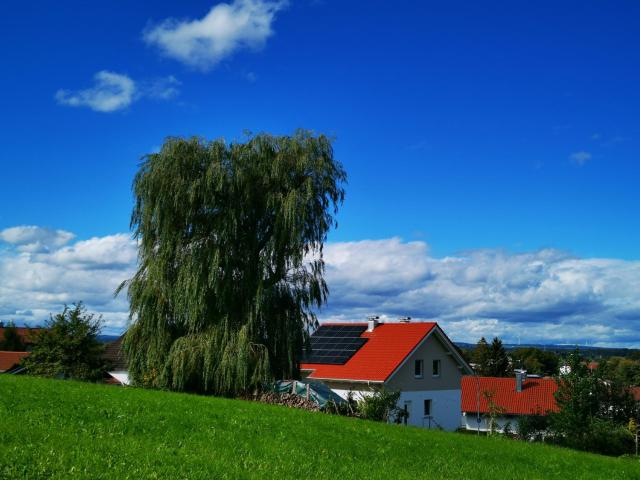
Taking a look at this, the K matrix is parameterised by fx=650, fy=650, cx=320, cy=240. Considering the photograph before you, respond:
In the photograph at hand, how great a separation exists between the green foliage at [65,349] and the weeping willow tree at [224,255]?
212 cm

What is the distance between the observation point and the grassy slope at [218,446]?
9.05 meters

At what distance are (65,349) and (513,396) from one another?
4225cm

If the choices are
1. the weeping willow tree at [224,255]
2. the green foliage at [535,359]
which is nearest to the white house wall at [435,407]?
the weeping willow tree at [224,255]

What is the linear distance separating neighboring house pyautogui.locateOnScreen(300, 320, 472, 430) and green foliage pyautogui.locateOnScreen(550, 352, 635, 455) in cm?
725

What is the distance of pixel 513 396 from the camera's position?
57.6 meters

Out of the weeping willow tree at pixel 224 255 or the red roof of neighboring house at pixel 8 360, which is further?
the red roof of neighboring house at pixel 8 360

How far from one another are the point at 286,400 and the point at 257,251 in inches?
238

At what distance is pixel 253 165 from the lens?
2614 centimetres

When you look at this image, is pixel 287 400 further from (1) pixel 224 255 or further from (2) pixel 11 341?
(2) pixel 11 341

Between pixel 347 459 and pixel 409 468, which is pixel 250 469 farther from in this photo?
pixel 409 468

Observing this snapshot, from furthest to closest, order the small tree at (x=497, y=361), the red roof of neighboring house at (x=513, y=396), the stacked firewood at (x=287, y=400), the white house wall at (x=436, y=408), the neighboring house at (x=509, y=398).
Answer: the small tree at (x=497, y=361), the red roof of neighboring house at (x=513, y=396), the neighboring house at (x=509, y=398), the white house wall at (x=436, y=408), the stacked firewood at (x=287, y=400)

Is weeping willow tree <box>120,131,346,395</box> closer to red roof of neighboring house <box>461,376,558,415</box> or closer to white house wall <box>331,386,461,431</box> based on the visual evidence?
white house wall <box>331,386,461,431</box>

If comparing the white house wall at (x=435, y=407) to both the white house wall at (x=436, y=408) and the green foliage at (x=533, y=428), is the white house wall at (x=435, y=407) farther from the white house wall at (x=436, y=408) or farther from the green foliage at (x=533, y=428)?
the green foliage at (x=533, y=428)

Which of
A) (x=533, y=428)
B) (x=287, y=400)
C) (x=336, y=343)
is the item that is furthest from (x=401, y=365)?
(x=287, y=400)
